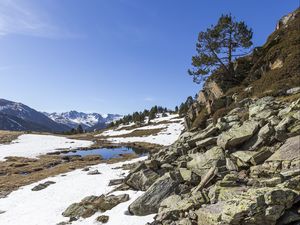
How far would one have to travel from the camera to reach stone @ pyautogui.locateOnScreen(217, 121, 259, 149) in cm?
1983

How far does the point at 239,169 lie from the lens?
1809 centimetres

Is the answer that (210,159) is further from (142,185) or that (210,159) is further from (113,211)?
(113,211)

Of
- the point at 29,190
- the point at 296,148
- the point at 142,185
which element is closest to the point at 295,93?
the point at 296,148

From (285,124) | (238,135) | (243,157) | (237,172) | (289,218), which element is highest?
(285,124)

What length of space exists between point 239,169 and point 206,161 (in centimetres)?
286

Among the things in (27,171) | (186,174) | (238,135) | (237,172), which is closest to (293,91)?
(238,135)

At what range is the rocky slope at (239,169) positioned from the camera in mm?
12469

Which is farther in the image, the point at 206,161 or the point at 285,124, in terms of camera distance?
the point at 206,161

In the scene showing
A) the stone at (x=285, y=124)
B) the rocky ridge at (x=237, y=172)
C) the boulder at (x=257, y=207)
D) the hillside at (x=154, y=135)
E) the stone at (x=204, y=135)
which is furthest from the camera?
the hillside at (x=154, y=135)

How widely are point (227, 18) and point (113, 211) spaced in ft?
108

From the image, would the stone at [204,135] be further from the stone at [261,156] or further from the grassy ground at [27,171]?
the grassy ground at [27,171]

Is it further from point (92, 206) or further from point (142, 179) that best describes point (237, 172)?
point (92, 206)

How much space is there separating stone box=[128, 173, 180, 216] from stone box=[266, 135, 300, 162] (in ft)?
23.9

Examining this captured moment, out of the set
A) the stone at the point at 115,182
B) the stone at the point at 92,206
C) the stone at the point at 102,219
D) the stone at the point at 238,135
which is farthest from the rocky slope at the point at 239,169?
the stone at the point at 115,182
